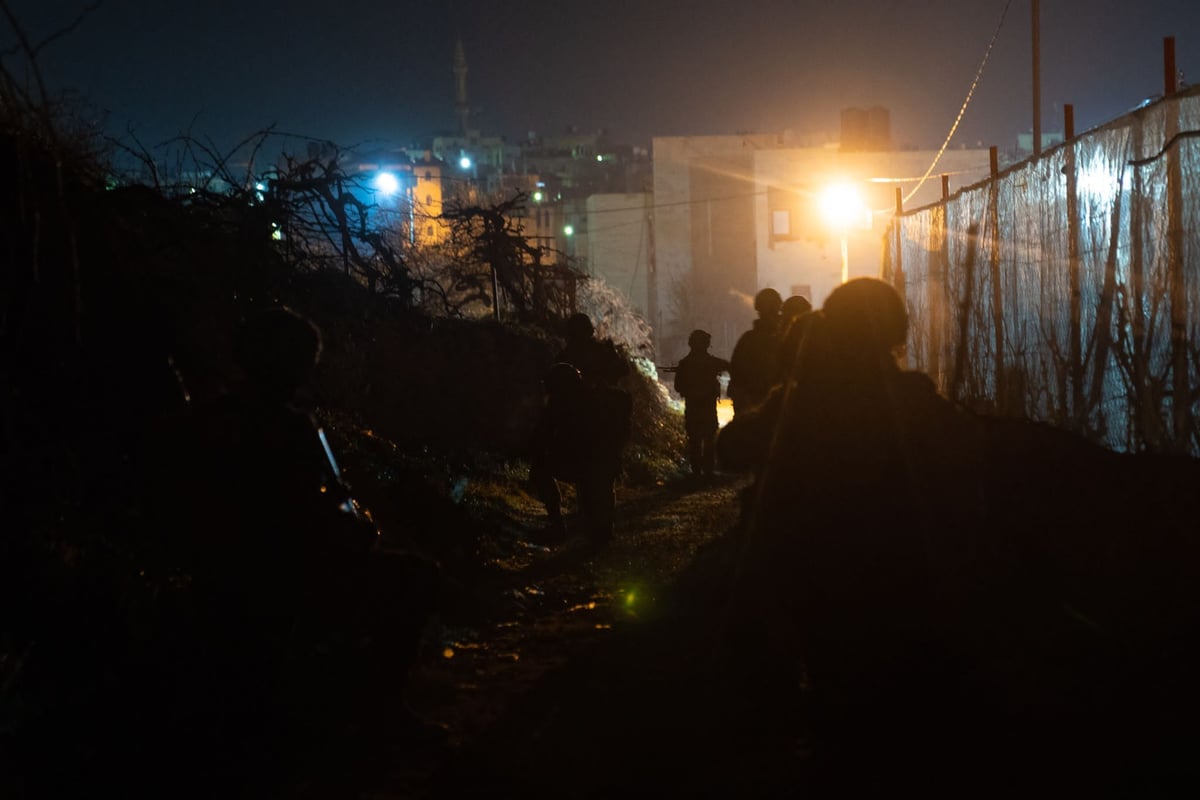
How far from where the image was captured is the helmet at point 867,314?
4.79m

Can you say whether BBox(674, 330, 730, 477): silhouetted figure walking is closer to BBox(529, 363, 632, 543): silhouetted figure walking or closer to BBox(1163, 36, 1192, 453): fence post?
BBox(529, 363, 632, 543): silhouetted figure walking

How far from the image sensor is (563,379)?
10.0m

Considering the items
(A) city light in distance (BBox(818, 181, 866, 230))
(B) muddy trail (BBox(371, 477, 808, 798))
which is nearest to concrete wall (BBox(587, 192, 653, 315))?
(A) city light in distance (BBox(818, 181, 866, 230))

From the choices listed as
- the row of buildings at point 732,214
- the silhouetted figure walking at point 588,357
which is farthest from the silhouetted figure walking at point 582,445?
the row of buildings at point 732,214

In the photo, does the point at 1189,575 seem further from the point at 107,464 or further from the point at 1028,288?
the point at 107,464

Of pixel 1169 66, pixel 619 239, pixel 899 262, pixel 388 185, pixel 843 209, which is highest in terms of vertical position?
pixel 619 239

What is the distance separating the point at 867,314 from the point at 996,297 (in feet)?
23.9

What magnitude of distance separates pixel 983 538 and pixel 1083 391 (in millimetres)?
4074

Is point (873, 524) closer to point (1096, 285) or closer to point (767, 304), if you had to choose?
point (1096, 285)

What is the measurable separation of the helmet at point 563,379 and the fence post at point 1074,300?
13.1ft

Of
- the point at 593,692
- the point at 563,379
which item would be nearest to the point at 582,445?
the point at 563,379

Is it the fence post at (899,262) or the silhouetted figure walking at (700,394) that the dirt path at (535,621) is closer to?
the silhouetted figure walking at (700,394)

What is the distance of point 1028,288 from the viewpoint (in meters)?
10.2

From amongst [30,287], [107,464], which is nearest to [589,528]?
[107,464]
